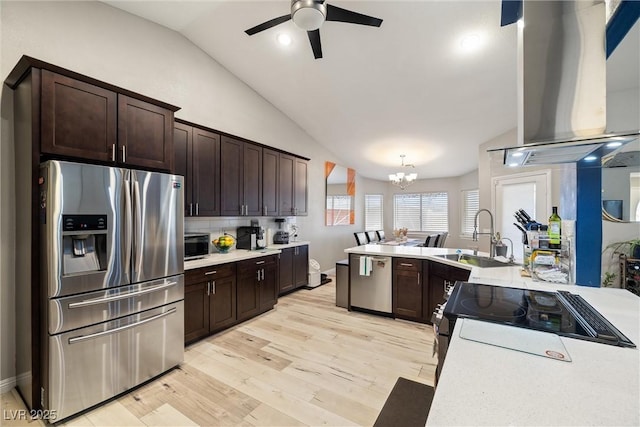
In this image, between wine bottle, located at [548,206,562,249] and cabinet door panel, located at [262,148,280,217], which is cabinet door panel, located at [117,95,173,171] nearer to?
cabinet door panel, located at [262,148,280,217]

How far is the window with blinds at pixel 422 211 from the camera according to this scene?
762cm

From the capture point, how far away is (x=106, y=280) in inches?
75.5

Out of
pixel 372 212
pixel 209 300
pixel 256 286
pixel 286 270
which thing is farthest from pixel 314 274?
pixel 372 212

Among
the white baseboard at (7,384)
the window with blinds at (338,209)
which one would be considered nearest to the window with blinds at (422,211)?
the window with blinds at (338,209)

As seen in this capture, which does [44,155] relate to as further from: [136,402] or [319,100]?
[319,100]

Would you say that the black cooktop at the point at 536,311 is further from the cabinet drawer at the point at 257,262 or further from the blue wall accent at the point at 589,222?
the cabinet drawer at the point at 257,262

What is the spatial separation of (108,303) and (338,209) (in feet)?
16.6

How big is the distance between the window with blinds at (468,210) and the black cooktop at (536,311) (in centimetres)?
606

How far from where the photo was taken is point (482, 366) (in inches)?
30.9

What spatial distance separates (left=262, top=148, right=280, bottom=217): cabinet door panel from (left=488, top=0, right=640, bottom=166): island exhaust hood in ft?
10.7

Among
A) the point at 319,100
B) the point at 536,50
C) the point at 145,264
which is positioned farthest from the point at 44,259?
the point at 319,100

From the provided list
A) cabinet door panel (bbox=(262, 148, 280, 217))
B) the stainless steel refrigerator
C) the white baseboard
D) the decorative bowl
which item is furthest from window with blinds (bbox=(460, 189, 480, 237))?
the white baseboard

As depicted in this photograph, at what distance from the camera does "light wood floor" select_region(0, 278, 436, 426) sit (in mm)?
1826

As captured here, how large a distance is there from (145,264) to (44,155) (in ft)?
3.19
